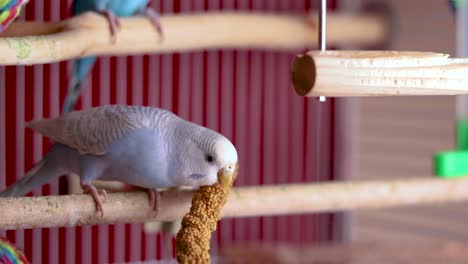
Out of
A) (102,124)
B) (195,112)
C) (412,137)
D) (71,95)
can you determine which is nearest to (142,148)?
(102,124)

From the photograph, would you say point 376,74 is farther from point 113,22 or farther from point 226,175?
point 113,22

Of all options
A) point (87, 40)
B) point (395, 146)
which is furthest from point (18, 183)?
point (395, 146)

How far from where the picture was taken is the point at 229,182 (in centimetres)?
131

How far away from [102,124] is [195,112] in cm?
89

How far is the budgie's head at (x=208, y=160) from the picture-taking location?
4.25 ft

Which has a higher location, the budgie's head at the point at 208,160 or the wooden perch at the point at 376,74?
the wooden perch at the point at 376,74

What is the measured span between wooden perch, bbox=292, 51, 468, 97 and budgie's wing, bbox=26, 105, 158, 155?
35cm

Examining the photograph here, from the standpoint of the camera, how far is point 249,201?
1.47 m

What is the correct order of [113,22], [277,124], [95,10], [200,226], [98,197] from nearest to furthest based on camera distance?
[200,226], [98,197], [113,22], [95,10], [277,124]

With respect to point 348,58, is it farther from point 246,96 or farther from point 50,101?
point 246,96

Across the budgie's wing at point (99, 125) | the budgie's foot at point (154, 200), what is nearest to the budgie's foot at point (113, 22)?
the budgie's wing at point (99, 125)

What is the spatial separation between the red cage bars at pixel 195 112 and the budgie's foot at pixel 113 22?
253 mm

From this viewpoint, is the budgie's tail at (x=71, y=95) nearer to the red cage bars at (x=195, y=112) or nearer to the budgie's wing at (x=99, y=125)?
the red cage bars at (x=195, y=112)

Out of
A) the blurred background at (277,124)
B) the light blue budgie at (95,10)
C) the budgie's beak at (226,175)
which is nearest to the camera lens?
the budgie's beak at (226,175)
